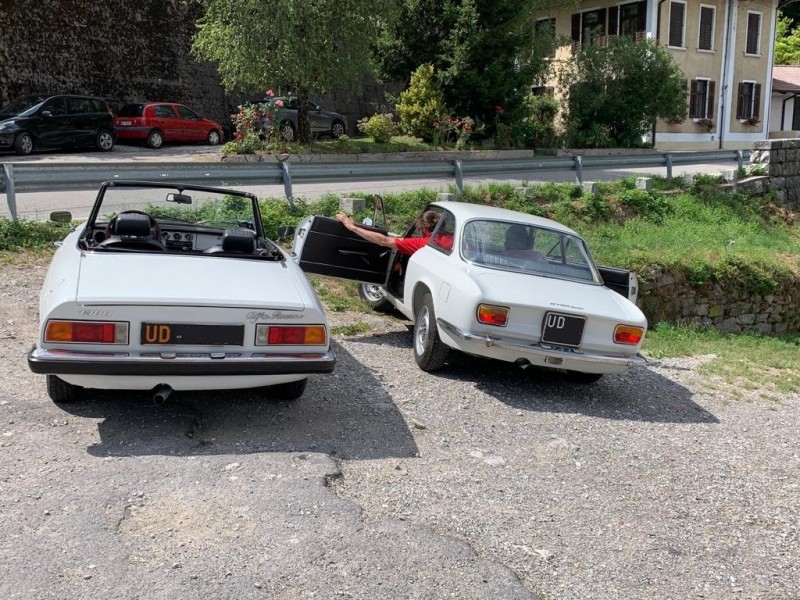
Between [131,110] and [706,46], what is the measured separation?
24.9 meters

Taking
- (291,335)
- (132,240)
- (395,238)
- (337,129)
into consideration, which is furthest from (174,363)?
(337,129)

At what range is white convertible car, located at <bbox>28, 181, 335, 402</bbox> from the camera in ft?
14.9

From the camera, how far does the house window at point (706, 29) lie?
35.5m

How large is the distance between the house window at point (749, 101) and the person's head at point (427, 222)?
3429cm

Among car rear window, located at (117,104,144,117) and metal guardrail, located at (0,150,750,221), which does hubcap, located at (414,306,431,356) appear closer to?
metal guardrail, located at (0,150,750,221)

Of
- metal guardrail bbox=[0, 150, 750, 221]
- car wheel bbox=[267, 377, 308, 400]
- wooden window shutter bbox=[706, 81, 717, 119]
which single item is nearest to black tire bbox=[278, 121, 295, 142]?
metal guardrail bbox=[0, 150, 750, 221]

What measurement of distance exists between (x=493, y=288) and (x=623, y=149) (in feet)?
80.7

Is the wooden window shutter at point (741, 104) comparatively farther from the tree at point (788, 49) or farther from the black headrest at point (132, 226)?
the black headrest at point (132, 226)

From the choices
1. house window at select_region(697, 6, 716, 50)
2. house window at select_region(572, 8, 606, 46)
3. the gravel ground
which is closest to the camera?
the gravel ground

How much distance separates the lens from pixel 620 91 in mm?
29750

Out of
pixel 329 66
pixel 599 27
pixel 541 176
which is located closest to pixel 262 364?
pixel 541 176

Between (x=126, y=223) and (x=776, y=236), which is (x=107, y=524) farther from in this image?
(x=776, y=236)

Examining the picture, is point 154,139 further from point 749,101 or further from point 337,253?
point 749,101

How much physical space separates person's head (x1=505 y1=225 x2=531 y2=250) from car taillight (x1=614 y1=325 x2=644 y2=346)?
4.12 ft
